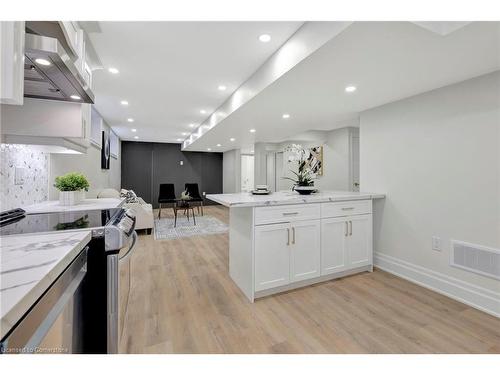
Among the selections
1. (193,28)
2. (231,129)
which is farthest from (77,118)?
(231,129)

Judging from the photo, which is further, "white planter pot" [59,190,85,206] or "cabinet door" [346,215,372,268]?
"cabinet door" [346,215,372,268]

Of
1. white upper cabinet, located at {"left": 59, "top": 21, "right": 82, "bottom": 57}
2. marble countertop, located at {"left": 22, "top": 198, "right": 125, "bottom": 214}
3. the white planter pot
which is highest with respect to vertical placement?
white upper cabinet, located at {"left": 59, "top": 21, "right": 82, "bottom": 57}

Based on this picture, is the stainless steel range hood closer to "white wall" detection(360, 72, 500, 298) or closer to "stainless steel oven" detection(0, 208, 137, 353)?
"stainless steel oven" detection(0, 208, 137, 353)

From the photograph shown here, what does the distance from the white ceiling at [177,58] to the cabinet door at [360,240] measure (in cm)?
195

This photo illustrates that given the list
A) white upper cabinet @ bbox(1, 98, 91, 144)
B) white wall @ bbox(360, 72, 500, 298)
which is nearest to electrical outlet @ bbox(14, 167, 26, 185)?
white upper cabinet @ bbox(1, 98, 91, 144)

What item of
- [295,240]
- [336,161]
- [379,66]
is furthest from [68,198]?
[336,161]

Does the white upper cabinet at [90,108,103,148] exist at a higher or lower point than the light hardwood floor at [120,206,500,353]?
higher

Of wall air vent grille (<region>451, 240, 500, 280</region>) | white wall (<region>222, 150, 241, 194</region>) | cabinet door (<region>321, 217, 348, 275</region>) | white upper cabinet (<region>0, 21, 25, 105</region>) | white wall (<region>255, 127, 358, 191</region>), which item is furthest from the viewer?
white wall (<region>222, 150, 241, 194</region>)

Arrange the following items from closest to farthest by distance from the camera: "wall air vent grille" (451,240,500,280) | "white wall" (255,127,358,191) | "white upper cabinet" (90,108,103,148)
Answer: "wall air vent grille" (451,240,500,280)
"white upper cabinet" (90,108,103,148)
"white wall" (255,127,358,191)

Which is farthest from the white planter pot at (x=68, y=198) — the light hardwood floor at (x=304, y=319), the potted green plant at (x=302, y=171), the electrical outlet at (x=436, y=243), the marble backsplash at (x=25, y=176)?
the electrical outlet at (x=436, y=243)

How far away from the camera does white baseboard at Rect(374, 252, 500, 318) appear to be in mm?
1896

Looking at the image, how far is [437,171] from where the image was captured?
7.45 ft

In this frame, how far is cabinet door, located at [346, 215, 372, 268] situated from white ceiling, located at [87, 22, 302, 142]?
1949mm

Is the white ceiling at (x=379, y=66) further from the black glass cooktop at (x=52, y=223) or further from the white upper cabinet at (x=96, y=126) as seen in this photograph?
the white upper cabinet at (x=96, y=126)
